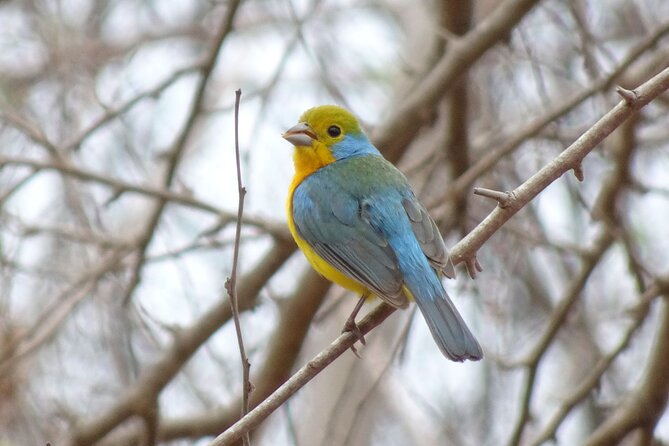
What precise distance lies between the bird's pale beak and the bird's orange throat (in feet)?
0.12

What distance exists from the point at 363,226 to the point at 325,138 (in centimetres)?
86

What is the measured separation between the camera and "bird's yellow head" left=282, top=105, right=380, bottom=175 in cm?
517

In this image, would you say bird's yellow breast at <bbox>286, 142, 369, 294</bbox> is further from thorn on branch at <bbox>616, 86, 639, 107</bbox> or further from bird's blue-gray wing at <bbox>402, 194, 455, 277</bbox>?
thorn on branch at <bbox>616, 86, 639, 107</bbox>

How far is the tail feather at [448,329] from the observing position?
149 inches

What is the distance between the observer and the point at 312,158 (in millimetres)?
5176

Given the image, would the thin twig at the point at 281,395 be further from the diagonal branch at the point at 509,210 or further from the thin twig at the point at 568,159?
the thin twig at the point at 568,159

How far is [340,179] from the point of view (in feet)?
16.0

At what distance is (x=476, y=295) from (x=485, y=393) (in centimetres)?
174

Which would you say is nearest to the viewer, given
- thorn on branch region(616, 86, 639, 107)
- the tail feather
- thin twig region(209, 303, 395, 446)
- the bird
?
thin twig region(209, 303, 395, 446)

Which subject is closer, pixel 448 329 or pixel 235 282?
pixel 235 282

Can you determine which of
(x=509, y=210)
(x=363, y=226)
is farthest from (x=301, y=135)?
(x=509, y=210)

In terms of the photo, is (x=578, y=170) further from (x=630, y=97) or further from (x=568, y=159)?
(x=630, y=97)

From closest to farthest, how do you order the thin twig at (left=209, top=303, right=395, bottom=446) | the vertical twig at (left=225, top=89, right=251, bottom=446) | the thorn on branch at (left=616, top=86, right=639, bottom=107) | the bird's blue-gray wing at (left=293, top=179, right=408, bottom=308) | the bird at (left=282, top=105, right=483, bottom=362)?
1. the vertical twig at (left=225, top=89, right=251, bottom=446)
2. the thin twig at (left=209, top=303, right=395, bottom=446)
3. the thorn on branch at (left=616, top=86, right=639, bottom=107)
4. the bird at (left=282, top=105, right=483, bottom=362)
5. the bird's blue-gray wing at (left=293, top=179, right=408, bottom=308)

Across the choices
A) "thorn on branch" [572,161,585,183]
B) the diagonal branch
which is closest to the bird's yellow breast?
the diagonal branch
